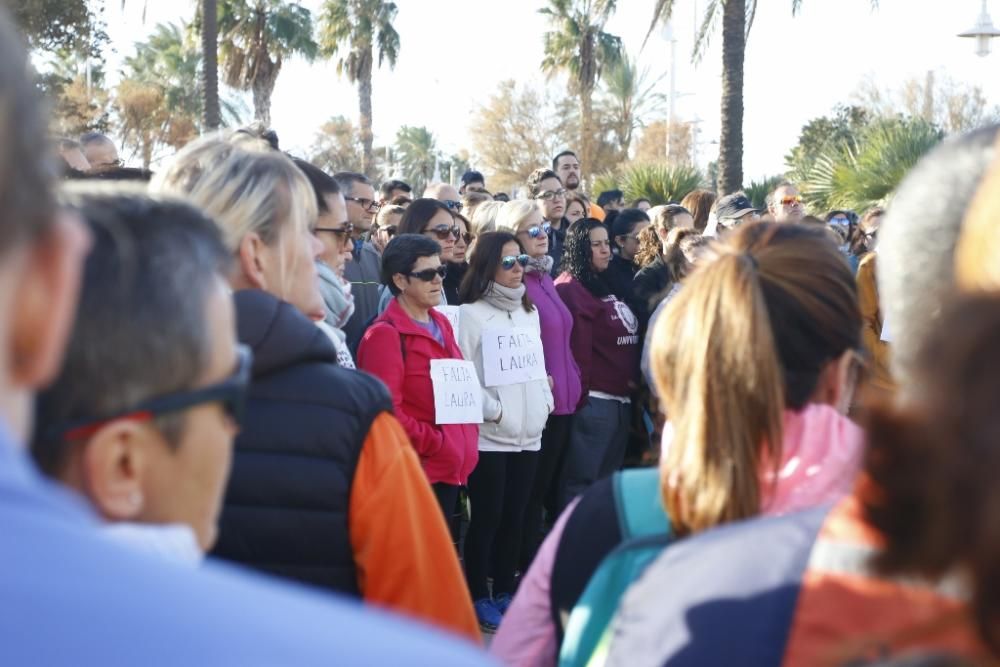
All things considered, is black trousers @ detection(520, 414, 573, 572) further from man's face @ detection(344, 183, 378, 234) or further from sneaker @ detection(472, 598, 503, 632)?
man's face @ detection(344, 183, 378, 234)

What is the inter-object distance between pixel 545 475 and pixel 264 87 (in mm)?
24285

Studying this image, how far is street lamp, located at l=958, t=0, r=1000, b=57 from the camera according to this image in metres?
16.0

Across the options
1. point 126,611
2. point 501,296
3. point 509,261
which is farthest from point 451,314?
point 126,611

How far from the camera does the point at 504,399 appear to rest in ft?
18.9

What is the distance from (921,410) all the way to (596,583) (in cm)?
94

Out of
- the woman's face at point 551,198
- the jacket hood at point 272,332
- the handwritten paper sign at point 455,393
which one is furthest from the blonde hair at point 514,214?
the jacket hood at point 272,332

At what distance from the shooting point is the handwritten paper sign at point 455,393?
4973mm

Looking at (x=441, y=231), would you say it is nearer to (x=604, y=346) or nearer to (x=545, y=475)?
(x=604, y=346)

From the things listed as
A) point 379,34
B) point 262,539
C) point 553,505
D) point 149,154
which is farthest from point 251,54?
point 262,539

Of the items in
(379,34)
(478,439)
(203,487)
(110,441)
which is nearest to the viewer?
(110,441)

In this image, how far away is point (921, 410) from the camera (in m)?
0.90

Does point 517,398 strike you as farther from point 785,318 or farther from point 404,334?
point 785,318

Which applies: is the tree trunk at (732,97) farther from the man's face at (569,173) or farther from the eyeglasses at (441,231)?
the eyeglasses at (441,231)

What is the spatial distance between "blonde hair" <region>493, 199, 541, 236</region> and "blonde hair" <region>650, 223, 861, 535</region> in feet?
16.0
